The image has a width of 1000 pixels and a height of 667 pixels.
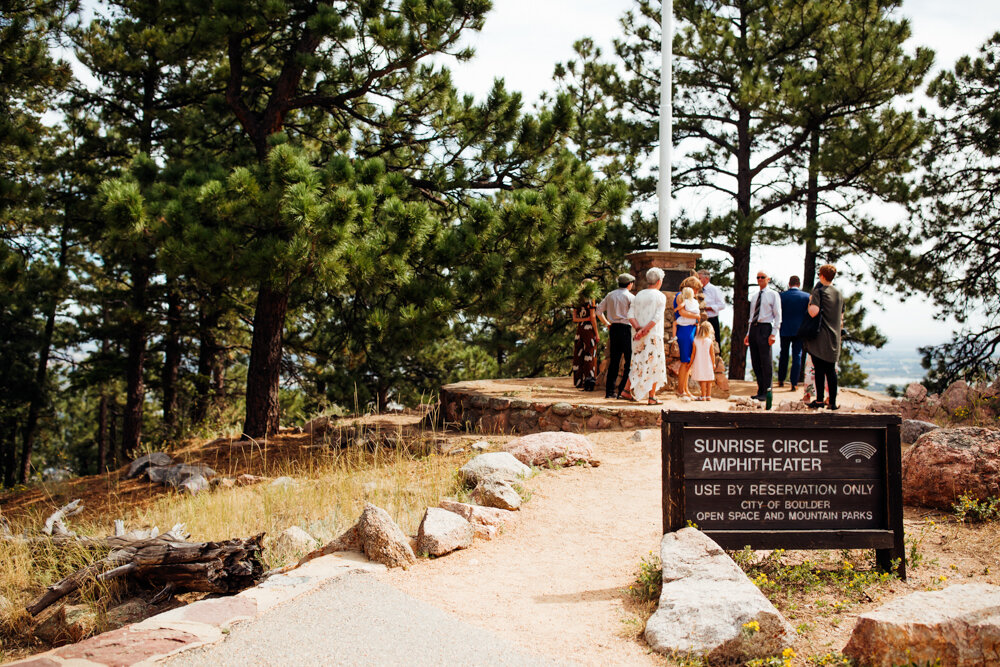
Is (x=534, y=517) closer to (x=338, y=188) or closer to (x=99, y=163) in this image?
(x=338, y=188)

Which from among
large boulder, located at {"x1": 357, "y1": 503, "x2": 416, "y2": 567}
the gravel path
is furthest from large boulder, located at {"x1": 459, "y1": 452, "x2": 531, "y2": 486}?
the gravel path

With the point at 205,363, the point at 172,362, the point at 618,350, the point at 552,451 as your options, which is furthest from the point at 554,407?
the point at 205,363

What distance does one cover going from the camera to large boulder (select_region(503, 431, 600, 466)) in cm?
795

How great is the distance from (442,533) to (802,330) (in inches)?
246

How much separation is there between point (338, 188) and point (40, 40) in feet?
22.8

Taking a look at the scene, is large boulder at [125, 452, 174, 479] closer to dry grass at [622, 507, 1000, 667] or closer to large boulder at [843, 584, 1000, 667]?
dry grass at [622, 507, 1000, 667]

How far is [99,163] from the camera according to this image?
605 inches

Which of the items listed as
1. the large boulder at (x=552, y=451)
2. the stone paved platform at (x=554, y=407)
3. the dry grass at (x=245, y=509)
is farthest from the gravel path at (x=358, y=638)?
→ the stone paved platform at (x=554, y=407)

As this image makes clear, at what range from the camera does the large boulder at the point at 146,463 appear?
37.3 ft

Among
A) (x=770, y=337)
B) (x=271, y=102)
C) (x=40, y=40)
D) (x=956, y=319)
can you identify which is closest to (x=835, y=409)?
(x=770, y=337)

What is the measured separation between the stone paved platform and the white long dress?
0.30 m

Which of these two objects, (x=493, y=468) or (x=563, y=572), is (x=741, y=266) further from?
(x=563, y=572)

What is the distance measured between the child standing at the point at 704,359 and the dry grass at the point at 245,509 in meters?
3.76

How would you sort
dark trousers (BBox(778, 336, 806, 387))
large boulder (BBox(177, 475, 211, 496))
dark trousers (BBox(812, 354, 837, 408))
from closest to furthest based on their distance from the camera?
1. large boulder (BBox(177, 475, 211, 496))
2. dark trousers (BBox(812, 354, 837, 408))
3. dark trousers (BBox(778, 336, 806, 387))
